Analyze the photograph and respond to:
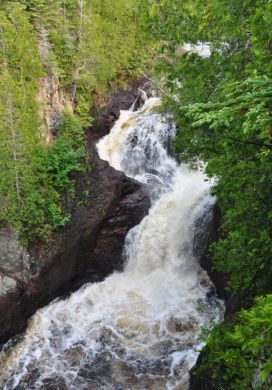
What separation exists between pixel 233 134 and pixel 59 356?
1031 centimetres

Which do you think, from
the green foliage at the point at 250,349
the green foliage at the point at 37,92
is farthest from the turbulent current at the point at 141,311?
the green foliage at the point at 250,349

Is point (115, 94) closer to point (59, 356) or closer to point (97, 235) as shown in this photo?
point (97, 235)

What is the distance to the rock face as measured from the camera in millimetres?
13555

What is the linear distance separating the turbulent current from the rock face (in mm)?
468

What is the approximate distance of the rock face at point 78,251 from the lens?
13.6 metres

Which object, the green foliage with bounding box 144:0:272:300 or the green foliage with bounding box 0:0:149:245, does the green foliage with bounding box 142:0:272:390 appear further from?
the green foliage with bounding box 0:0:149:245

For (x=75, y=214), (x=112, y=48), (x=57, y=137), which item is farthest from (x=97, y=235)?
(x=112, y=48)

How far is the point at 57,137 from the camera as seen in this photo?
16.7m

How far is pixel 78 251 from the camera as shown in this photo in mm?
15977

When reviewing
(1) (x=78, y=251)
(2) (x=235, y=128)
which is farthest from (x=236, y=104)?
(1) (x=78, y=251)

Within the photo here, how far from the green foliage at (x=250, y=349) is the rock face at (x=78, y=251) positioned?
312 inches

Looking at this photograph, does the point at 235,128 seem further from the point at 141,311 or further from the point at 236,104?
the point at 141,311

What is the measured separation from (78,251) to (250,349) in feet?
41.5

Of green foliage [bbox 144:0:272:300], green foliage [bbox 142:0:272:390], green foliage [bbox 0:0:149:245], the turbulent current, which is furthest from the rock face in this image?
green foliage [bbox 144:0:272:300]
